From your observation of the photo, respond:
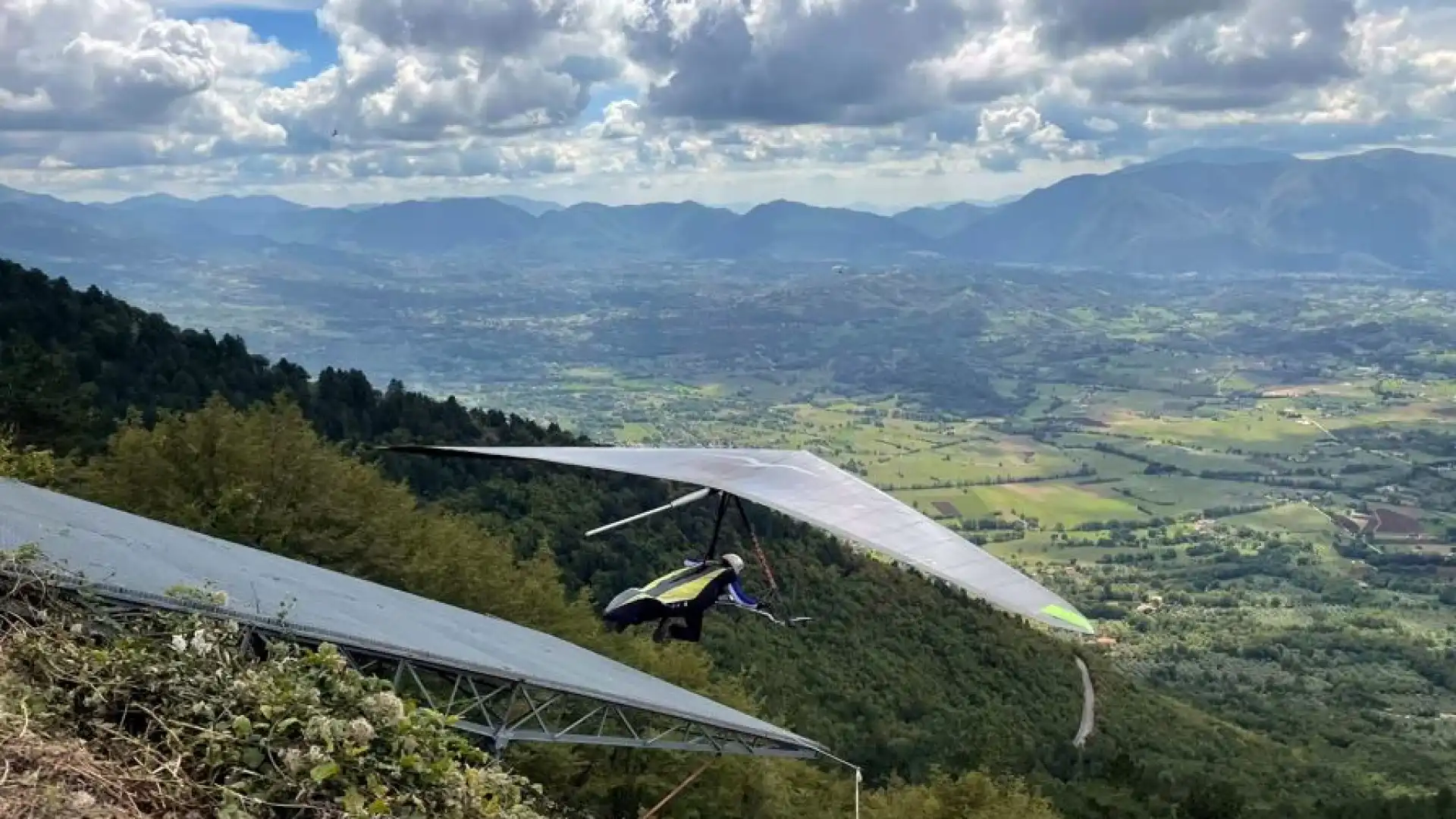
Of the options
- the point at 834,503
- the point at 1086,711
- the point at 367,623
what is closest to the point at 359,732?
the point at 367,623

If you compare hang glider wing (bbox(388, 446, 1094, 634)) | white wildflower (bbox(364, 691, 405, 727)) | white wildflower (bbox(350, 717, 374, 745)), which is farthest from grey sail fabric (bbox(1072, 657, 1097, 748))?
white wildflower (bbox(350, 717, 374, 745))

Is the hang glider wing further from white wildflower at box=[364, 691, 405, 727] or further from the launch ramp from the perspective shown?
white wildflower at box=[364, 691, 405, 727]

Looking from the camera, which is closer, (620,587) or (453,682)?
(453,682)

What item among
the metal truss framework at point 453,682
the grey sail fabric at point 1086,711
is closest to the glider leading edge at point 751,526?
the metal truss framework at point 453,682

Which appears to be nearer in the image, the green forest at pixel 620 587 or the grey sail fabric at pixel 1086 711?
the green forest at pixel 620 587

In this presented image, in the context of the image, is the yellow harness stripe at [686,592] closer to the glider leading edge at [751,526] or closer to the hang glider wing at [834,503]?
the glider leading edge at [751,526]

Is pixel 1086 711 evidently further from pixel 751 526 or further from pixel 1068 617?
pixel 1068 617

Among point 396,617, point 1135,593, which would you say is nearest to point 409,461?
point 396,617
